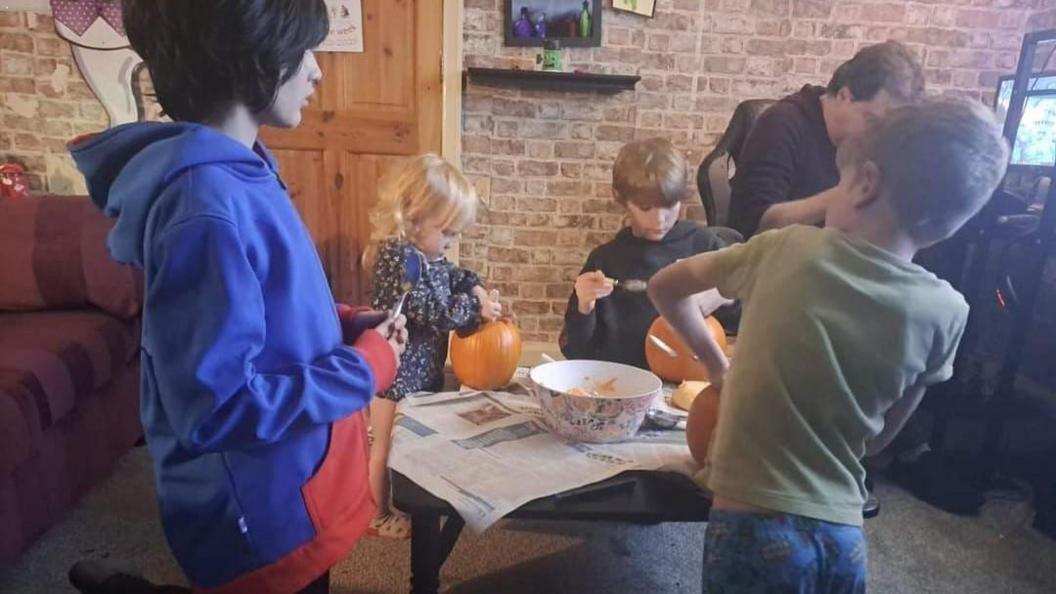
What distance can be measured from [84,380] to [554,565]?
133 cm

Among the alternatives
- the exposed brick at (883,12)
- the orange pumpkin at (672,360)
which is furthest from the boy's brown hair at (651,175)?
the exposed brick at (883,12)

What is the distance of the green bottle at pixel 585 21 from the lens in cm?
305

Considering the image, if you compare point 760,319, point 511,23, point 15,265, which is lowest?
point 15,265

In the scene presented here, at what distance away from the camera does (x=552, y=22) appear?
305 cm

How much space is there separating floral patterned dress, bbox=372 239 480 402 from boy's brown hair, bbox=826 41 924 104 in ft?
3.42

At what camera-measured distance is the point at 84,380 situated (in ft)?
6.36

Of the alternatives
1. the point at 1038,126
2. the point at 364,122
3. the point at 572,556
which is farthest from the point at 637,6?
the point at 572,556

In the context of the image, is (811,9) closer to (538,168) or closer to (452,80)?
(538,168)

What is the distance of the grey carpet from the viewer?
1733mm

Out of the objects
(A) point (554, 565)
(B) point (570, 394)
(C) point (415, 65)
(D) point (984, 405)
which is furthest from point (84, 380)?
(D) point (984, 405)

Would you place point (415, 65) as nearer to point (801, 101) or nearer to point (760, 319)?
point (801, 101)

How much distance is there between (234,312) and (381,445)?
3.99 ft

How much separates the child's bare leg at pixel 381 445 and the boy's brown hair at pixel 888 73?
138cm

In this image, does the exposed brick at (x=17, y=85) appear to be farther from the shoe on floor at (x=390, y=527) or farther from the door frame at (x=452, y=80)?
the shoe on floor at (x=390, y=527)
